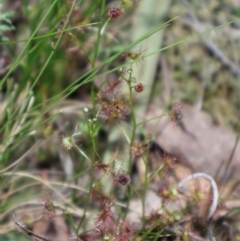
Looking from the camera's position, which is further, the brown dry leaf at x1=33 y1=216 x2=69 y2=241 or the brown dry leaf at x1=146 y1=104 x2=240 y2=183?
the brown dry leaf at x1=146 y1=104 x2=240 y2=183

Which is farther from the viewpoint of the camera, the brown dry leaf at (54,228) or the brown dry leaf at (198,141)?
the brown dry leaf at (198,141)

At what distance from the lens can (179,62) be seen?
260 cm

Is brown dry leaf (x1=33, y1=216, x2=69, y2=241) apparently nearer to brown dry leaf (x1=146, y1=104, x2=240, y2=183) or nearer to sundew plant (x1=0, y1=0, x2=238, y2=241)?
sundew plant (x1=0, y1=0, x2=238, y2=241)

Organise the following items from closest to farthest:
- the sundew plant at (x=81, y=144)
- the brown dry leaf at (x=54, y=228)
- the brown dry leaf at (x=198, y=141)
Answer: the sundew plant at (x=81, y=144)
the brown dry leaf at (x=54, y=228)
the brown dry leaf at (x=198, y=141)

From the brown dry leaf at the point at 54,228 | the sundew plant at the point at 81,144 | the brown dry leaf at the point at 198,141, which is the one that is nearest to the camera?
the sundew plant at the point at 81,144

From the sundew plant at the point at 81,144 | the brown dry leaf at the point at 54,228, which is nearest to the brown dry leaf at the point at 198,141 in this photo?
the sundew plant at the point at 81,144

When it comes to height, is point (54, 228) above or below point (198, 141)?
below

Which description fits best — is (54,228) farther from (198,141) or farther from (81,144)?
(198,141)

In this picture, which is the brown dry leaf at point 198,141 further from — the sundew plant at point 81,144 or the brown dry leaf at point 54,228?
the brown dry leaf at point 54,228

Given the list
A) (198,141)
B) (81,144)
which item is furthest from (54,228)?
(198,141)

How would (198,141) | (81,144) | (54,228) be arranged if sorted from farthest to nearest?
(198,141) < (54,228) < (81,144)

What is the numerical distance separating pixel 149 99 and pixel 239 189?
0.62m

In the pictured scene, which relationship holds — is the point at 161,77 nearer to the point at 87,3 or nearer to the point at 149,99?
the point at 149,99

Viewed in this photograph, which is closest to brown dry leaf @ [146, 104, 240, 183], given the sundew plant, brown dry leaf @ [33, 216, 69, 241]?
the sundew plant
